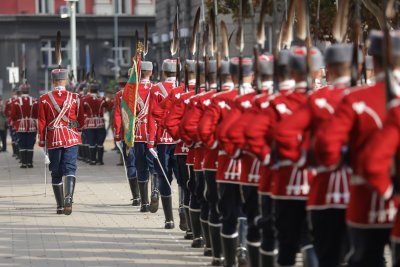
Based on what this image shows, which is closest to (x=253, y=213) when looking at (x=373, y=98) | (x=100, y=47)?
(x=373, y=98)

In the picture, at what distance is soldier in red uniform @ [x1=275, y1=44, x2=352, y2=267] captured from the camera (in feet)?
28.1

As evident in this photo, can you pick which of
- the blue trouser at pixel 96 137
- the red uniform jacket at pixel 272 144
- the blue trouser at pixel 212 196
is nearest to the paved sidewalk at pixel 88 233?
the blue trouser at pixel 212 196

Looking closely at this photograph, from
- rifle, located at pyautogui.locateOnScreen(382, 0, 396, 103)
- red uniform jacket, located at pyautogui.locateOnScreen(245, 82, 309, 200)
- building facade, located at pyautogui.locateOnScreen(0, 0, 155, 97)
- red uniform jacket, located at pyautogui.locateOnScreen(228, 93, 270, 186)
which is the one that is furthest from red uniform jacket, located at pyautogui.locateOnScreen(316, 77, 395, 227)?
building facade, located at pyautogui.locateOnScreen(0, 0, 155, 97)

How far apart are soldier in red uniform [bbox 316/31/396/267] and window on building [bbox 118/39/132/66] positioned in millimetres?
83936

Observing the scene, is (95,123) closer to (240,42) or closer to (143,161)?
(143,161)

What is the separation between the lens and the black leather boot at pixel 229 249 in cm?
1158

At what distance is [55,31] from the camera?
89250mm

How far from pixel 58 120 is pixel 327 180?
10.3m

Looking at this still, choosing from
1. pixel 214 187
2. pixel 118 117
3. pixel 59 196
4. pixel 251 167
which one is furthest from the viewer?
pixel 118 117

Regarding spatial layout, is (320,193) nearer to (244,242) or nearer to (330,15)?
(244,242)

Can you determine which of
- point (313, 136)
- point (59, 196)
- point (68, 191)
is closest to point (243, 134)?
point (313, 136)

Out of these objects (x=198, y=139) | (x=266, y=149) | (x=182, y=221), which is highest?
(x=266, y=149)

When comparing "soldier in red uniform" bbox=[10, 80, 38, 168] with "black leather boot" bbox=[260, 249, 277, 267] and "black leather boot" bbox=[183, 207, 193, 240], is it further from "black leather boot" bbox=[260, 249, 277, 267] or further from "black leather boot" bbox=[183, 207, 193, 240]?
"black leather boot" bbox=[260, 249, 277, 267]

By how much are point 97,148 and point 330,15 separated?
9.47 m
